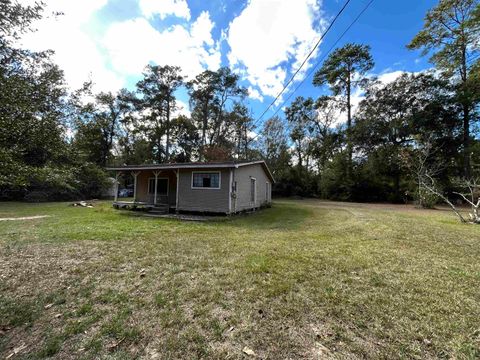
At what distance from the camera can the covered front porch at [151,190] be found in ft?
44.5

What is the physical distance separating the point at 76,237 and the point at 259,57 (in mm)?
9458

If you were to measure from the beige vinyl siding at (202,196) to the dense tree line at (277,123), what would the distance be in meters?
4.54

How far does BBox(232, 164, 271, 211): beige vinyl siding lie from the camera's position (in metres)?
12.1

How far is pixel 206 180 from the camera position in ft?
38.9

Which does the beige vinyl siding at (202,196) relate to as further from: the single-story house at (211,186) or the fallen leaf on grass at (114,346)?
the fallen leaf on grass at (114,346)

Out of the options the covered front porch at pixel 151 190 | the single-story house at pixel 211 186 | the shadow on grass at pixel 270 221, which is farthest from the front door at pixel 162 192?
the shadow on grass at pixel 270 221

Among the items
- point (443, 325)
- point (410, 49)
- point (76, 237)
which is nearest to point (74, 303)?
point (76, 237)

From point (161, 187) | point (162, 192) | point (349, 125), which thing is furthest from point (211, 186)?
point (349, 125)

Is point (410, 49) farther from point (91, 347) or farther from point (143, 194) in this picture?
point (91, 347)

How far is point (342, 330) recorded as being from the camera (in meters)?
2.42

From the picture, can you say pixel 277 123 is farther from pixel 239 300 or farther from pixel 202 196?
pixel 239 300

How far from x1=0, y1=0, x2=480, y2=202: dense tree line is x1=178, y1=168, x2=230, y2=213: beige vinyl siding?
179 inches

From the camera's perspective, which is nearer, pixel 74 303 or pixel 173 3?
pixel 74 303

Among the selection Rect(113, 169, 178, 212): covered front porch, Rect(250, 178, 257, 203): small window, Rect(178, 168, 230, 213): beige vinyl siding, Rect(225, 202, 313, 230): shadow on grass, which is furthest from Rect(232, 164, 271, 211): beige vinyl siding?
Rect(113, 169, 178, 212): covered front porch
